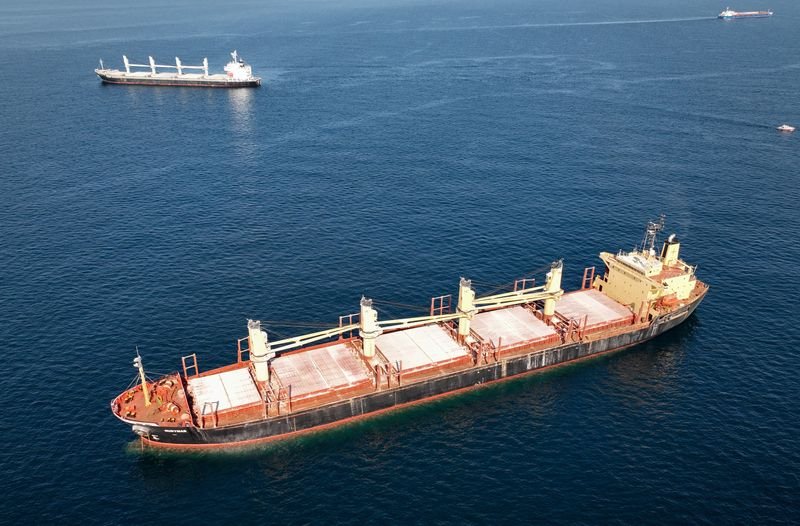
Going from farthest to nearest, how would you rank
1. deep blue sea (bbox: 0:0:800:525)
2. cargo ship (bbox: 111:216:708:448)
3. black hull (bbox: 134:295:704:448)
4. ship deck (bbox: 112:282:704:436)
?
ship deck (bbox: 112:282:704:436) < cargo ship (bbox: 111:216:708:448) < black hull (bbox: 134:295:704:448) < deep blue sea (bbox: 0:0:800:525)

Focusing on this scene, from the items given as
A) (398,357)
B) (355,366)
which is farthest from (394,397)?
(355,366)

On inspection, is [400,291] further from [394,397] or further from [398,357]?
[394,397]

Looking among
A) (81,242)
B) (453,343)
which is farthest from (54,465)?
(81,242)

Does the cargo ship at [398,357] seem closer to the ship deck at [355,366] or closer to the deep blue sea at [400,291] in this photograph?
the ship deck at [355,366]

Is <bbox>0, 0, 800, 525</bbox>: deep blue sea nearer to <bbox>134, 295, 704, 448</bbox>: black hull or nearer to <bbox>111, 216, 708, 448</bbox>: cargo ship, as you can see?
<bbox>134, 295, 704, 448</bbox>: black hull

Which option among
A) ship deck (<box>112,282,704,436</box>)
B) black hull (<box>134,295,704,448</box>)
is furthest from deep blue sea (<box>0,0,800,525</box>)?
ship deck (<box>112,282,704,436</box>)

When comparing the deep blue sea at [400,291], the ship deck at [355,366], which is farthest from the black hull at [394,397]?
the deep blue sea at [400,291]
